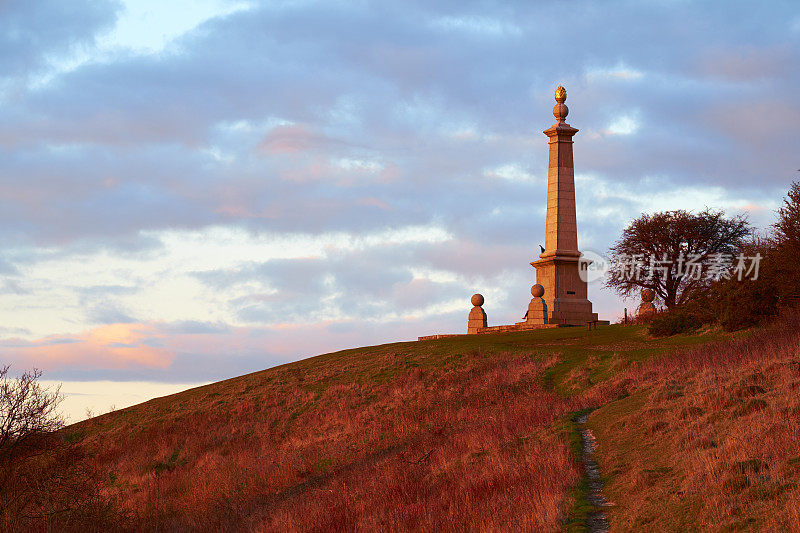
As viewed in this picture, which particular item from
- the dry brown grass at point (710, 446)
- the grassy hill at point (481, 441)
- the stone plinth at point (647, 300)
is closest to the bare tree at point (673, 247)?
the stone plinth at point (647, 300)

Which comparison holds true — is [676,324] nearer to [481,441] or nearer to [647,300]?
[647,300]

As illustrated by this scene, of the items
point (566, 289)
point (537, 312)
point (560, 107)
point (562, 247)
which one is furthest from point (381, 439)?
point (560, 107)

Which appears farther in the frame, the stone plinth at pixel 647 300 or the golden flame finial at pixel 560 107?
the golden flame finial at pixel 560 107

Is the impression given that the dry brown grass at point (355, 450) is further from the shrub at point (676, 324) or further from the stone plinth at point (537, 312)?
the stone plinth at point (537, 312)

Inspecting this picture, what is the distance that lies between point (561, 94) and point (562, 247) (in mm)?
13142

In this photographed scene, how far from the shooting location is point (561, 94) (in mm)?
61594

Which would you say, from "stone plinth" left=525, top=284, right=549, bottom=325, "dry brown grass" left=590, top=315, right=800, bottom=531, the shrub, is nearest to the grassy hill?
"dry brown grass" left=590, top=315, right=800, bottom=531

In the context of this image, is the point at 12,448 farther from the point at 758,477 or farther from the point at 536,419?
the point at 758,477

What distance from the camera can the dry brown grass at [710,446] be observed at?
10219 millimetres

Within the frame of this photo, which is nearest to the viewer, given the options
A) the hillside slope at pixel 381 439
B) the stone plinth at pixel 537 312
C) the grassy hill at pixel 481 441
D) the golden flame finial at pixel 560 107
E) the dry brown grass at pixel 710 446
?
the dry brown grass at pixel 710 446

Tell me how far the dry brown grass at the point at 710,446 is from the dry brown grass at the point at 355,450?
1.19 meters

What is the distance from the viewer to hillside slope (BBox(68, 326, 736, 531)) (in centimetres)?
1451

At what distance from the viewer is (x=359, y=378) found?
128 ft

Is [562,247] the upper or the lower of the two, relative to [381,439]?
upper
